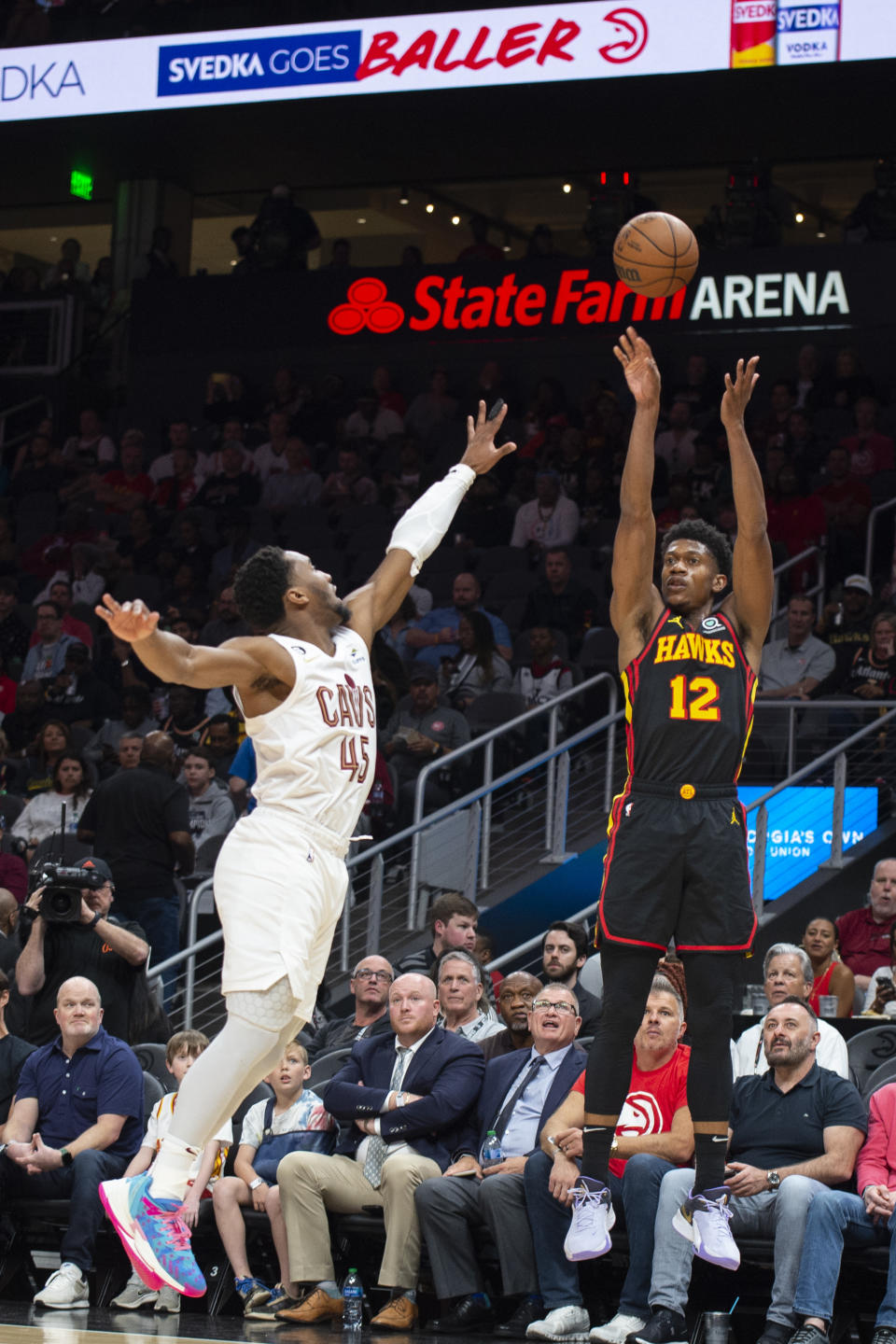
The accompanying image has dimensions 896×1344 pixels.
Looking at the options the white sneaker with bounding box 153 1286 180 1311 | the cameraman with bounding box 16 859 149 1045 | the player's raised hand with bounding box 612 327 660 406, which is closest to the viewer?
the player's raised hand with bounding box 612 327 660 406

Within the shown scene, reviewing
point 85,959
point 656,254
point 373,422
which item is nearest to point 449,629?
point 373,422

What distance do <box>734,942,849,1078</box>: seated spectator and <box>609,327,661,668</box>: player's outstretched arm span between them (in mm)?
2497

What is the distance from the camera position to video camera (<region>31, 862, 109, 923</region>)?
9047mm

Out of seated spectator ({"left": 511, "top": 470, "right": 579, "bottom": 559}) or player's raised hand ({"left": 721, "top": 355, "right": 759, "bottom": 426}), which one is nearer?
player's raised hand ({"left": 721, "top": 355, "right": 759, "bottom": 426})

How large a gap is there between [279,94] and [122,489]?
4.22 metres

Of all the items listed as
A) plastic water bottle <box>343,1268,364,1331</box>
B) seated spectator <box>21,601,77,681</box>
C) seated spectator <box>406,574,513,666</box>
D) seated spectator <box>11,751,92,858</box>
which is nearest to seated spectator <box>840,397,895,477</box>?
seated spectator <box>406,574,513,666</box>

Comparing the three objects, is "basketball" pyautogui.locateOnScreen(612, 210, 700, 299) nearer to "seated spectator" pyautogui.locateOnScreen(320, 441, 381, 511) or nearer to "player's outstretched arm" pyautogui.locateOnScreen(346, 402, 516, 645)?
"player's outstretched arm" pyautogui.locateOnScreen(346, 402, 516, 645)

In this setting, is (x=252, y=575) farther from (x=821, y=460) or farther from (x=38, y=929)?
(x=821, y=460)

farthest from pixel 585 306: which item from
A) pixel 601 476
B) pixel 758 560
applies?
pixel 758 560

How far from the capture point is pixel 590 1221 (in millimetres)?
6035

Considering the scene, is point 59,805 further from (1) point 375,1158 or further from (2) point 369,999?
(1) point 375,1158

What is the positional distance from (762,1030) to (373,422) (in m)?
11.1

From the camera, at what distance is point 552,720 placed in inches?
479

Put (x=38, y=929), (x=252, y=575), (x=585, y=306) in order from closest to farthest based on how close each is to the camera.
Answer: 1. (x=252, y=575)
2. (x=38, y=929)
3. (x=585, y=306)
